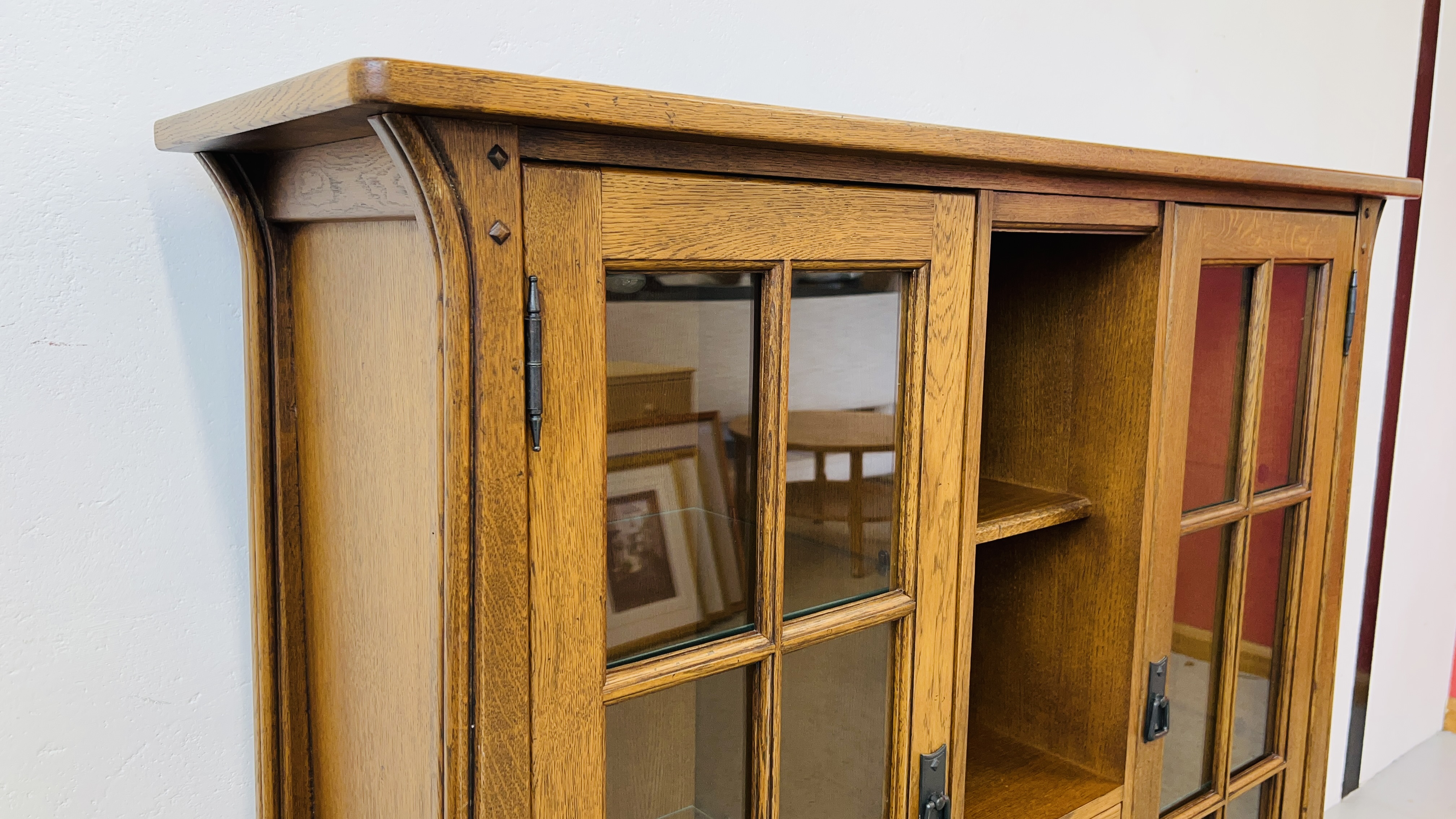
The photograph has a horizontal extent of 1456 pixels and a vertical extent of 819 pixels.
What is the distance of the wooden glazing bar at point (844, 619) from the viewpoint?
0.82 m

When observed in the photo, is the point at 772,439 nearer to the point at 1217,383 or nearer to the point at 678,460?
the point at 678,460

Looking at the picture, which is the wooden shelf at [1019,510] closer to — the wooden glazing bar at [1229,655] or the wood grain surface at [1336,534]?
the wooden glazing bar at [1229,655]

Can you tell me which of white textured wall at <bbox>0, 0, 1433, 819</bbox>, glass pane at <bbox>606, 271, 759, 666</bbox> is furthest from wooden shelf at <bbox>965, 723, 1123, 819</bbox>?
white textured wall at <bbox>0, 0, 1433, 819</bbox>

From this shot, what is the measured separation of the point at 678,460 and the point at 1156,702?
0.76 metres

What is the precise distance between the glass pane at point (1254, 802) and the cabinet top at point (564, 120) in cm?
88

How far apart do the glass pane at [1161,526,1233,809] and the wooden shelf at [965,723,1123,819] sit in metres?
0.12

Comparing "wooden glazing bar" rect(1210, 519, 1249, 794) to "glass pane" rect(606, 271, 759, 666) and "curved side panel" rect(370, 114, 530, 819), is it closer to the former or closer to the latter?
"glass pane" rect(606, 271, 759, 666)

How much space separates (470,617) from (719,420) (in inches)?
9.0

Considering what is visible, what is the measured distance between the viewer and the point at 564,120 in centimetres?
60

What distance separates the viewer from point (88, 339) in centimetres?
87

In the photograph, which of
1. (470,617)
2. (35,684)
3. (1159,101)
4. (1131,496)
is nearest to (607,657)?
(470,617)

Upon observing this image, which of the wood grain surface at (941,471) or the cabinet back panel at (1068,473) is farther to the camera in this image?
the cabinet back panel at (1068,473)

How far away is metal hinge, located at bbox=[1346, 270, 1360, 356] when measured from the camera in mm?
1324

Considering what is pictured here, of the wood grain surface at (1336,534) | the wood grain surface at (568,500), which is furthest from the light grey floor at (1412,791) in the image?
the wood grain surface at (568,500)
